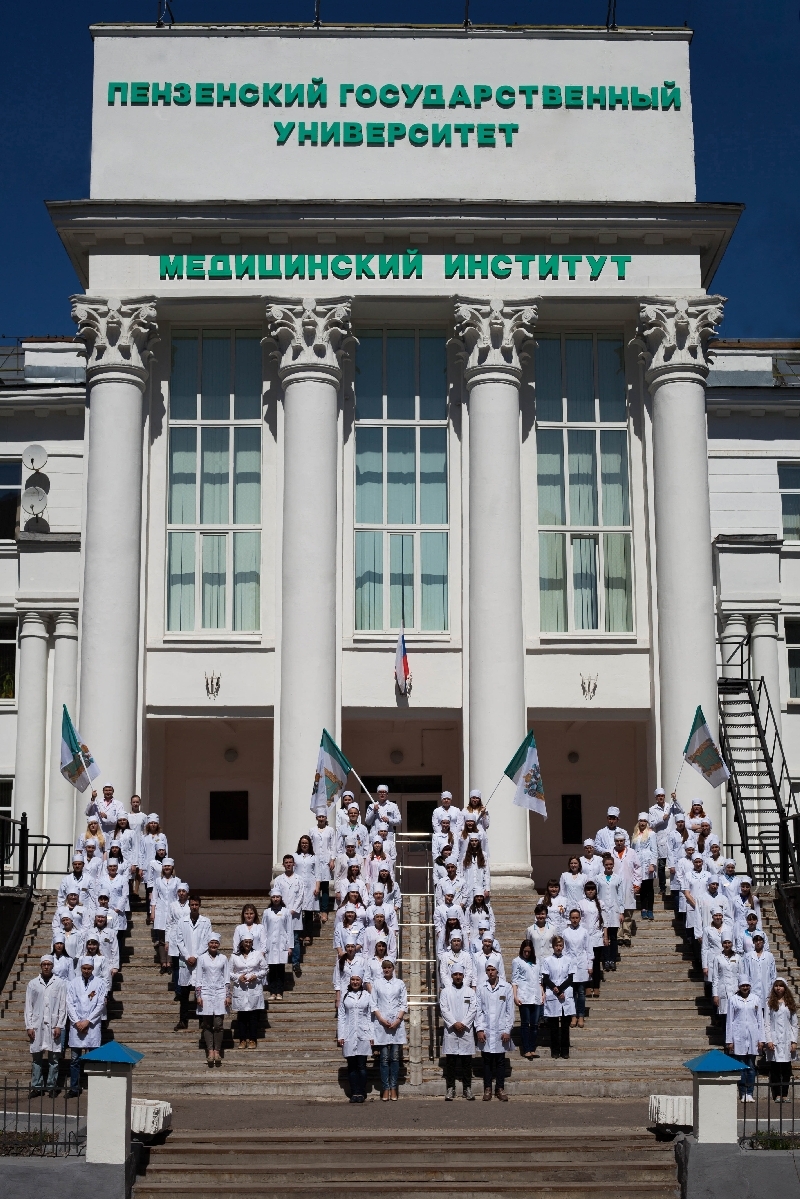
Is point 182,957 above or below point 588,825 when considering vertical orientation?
below

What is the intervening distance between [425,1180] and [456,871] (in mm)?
7295

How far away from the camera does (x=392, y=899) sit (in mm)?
21500

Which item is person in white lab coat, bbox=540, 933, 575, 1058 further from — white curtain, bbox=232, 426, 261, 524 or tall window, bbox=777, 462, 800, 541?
tall window, bbox=777, 462, 800, 541

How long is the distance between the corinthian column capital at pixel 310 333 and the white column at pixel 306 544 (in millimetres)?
18

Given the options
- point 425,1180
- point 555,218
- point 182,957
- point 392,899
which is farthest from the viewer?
point 555,218

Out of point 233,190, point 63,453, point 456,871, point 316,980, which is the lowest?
point 316,980

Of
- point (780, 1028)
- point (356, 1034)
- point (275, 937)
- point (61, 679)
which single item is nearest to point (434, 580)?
point (61, 679)

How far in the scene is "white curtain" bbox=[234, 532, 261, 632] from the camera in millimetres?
28875

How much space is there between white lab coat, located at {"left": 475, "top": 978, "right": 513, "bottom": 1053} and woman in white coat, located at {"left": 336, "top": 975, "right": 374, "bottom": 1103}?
1248 mm

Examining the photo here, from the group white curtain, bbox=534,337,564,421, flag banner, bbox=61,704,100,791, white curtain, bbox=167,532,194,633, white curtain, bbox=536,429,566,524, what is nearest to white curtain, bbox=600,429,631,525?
white curtain, bbox=536,429,566,524

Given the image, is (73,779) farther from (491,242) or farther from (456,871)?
(491,242)

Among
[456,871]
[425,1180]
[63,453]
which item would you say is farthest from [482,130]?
[425,1180]

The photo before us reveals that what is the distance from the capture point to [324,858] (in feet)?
75.4

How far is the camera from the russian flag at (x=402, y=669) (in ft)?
91.8
